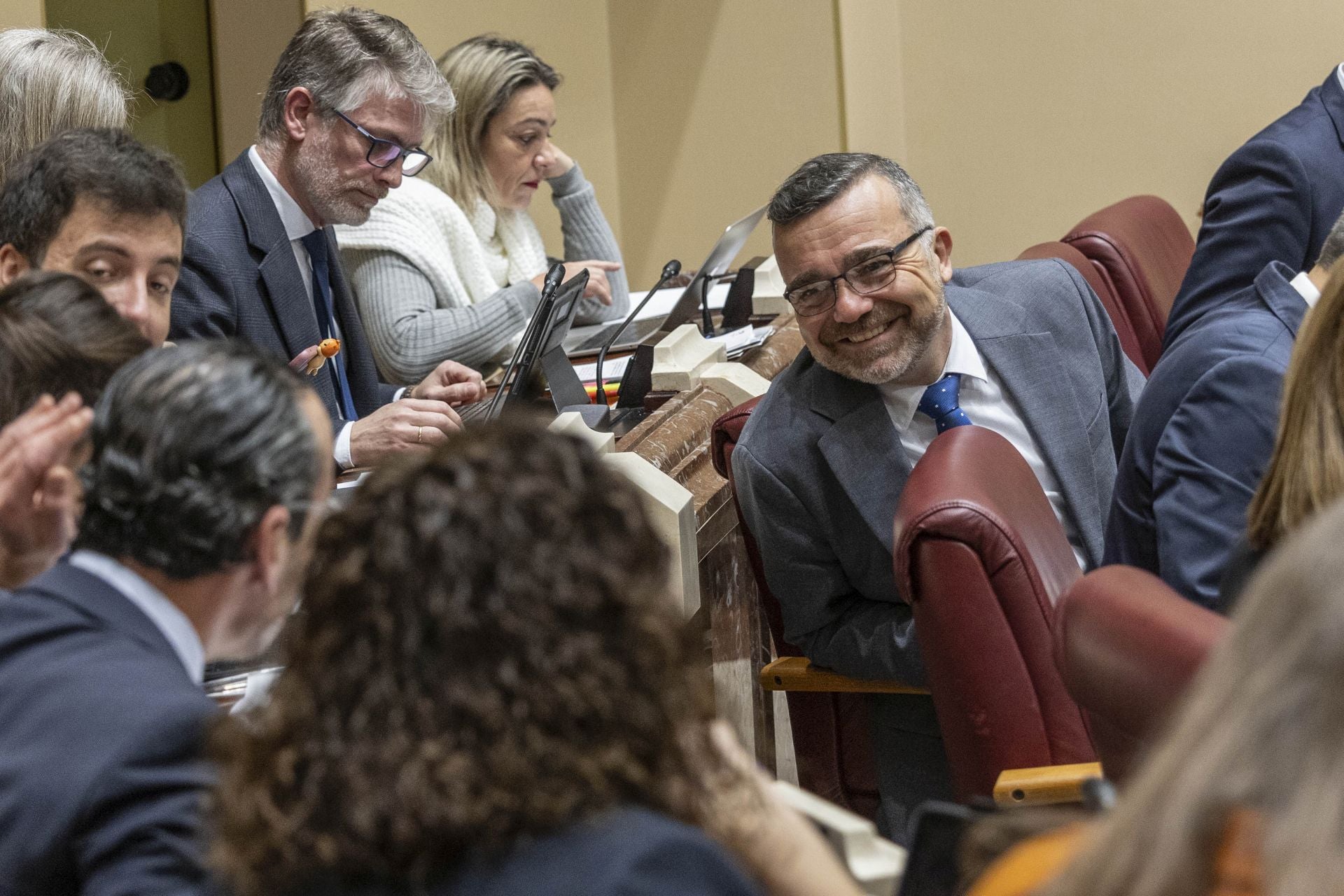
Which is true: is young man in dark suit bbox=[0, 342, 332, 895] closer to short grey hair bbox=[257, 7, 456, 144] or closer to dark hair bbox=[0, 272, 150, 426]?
dark hair bbox=[0, 272, 150, 426]

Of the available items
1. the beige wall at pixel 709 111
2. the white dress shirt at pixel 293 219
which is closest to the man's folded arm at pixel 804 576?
the white dress shirt at pixel 293 219

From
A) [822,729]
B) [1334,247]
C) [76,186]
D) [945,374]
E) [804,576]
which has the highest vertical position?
[76,186]

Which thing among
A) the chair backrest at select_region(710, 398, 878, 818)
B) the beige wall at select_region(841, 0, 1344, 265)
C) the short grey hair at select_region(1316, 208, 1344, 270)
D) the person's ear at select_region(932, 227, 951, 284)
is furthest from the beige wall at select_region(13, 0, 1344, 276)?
the short grey hair at select_region(1316, 208, 1344, 270)

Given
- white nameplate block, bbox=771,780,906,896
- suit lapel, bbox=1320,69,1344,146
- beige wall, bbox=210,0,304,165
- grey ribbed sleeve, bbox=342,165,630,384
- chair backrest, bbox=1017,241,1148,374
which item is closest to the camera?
white nameplate block, bbox=771,780,906,896

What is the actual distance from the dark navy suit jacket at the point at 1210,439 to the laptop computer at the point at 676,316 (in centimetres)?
145

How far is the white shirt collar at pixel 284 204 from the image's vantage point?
2.66 meters

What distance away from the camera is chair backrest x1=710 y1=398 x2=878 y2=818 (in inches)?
91.4

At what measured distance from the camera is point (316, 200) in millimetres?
2684

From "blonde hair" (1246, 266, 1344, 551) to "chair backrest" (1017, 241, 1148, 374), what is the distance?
6.75ft

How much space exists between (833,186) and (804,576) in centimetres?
60

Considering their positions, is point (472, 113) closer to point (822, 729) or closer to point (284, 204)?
point (284, 204)

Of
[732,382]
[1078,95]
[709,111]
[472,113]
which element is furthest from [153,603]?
[1078,95]

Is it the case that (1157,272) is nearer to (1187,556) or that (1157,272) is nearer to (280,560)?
(1187,556)

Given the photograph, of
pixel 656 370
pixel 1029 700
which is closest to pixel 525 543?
pixel 1029 700
